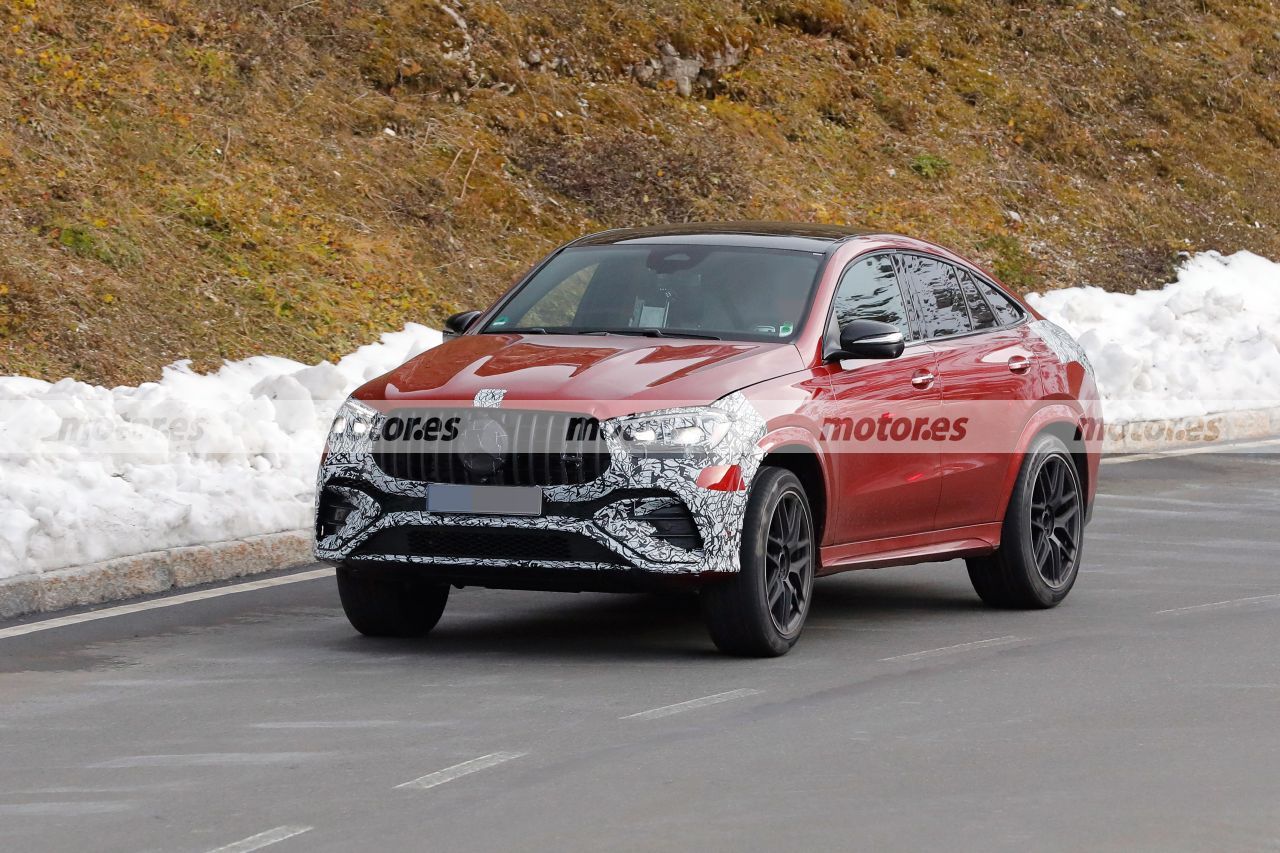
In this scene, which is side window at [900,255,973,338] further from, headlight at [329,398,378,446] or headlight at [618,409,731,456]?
headlight at [329,398,378,446]

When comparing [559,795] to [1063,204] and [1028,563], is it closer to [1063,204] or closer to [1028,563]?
[1028,563]

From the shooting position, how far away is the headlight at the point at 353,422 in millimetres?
8375

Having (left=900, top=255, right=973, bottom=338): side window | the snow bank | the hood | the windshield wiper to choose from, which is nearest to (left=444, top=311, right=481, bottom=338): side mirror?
the hood

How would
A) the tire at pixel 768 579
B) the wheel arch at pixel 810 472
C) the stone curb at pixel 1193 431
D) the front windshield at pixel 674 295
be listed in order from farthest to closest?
the stone curb at pixel 1193 431
the front windshield at pixel 674 295
the wheel arch at pixel 810 472
the tire at pixel 768 579

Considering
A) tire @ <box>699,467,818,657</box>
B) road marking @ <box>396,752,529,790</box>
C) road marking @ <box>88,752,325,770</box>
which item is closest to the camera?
road marking @ <box>396,752,529,790</box>

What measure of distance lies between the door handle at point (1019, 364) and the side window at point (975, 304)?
0.21 metres

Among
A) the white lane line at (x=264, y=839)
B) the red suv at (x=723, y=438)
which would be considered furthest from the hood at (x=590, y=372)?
the white lane line at (x=264, y=839)

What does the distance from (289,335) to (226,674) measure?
8.24m

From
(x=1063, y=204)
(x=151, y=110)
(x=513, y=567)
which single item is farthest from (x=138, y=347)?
(x=1063, y=204)

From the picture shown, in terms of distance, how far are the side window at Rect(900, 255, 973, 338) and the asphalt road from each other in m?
1.34

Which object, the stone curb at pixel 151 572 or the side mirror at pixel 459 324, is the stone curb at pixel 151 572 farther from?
the side mirror at pixel 459 324

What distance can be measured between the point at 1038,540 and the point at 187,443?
4.89 m

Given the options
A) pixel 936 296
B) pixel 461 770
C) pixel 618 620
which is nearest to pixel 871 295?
pixel 936 296

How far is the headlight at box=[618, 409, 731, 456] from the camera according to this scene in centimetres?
803
